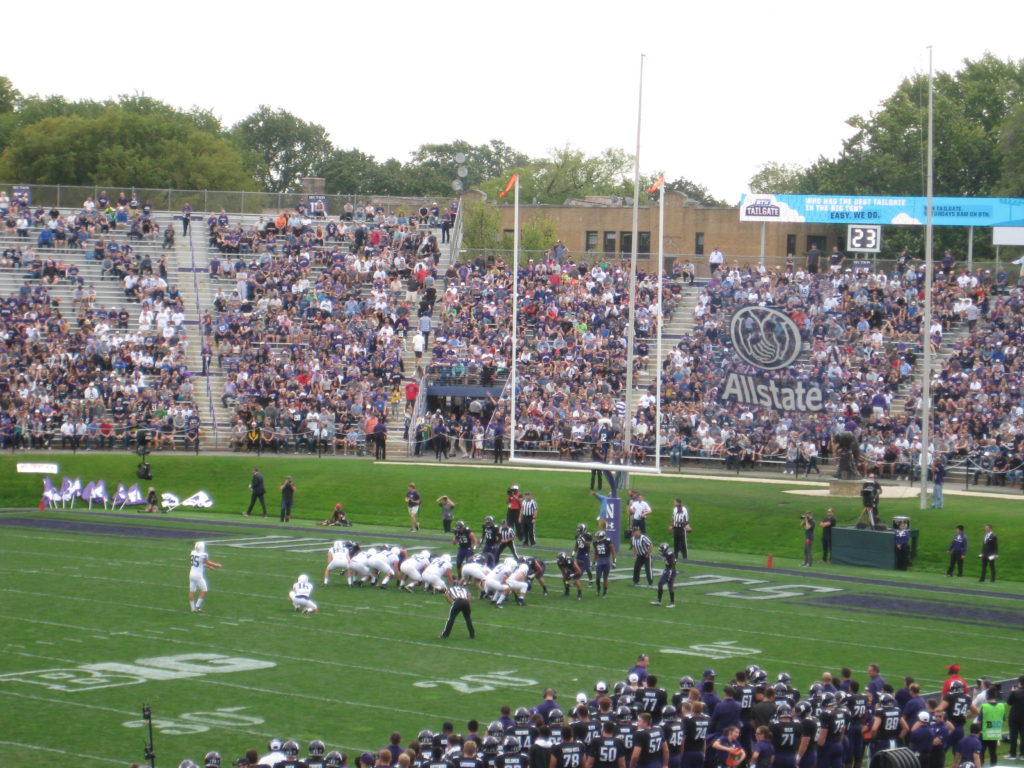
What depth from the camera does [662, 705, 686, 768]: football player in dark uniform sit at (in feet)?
42.9

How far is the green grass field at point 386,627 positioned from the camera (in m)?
16.0

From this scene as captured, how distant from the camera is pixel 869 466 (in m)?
34.7

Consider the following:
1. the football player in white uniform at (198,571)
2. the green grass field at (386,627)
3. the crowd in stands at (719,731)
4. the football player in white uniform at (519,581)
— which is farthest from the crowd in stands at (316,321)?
the crowd in stands at (719,731)

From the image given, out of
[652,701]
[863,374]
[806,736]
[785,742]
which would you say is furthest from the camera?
[863,374]

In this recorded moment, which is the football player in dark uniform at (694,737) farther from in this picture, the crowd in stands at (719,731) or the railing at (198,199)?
the railing at (198,199)

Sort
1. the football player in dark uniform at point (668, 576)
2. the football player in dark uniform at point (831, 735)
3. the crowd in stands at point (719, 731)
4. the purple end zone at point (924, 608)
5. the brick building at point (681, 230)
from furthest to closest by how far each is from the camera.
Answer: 1. the brick building at point (681, 230)
2. the football player in dark uniform at point (668, 576)
3. the purple end zone at point (924, 608)
4. the football player in dark uniform at point (831, 735)
5. the crowd in stands at point (719, 731)

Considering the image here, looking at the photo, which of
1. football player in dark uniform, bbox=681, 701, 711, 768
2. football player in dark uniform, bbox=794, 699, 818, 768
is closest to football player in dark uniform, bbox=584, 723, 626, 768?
football player in dark uniform, bbox=681, 701, 711, 768

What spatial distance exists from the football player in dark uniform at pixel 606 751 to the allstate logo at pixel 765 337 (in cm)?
2193

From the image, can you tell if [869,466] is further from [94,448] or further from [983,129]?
[983,129]

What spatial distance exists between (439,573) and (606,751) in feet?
37.3

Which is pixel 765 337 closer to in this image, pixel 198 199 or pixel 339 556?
pixel 339 556

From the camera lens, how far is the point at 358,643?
65.1ft

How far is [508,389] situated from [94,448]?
457 inches

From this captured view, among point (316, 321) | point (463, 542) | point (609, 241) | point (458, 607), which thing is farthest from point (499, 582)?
point (609, 241)
